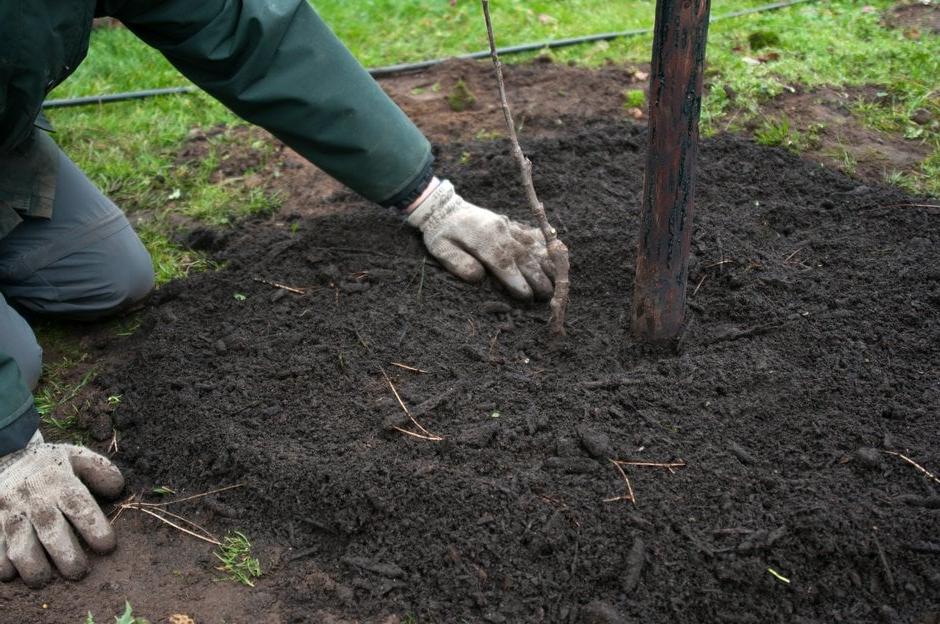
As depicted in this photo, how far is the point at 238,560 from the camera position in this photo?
2129 millimetres

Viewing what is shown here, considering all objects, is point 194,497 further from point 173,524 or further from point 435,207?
point 435,207

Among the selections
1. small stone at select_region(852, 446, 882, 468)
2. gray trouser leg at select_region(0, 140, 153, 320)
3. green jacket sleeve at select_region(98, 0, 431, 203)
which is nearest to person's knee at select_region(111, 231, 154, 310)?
gray trouser leg at select_region(0, 140, 153, 320)

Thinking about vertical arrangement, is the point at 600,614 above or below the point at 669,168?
below

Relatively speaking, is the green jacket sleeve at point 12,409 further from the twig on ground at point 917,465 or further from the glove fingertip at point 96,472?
the twig on ground at point 917,465

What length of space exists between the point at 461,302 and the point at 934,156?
2.15 metres

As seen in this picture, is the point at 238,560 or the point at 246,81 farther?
the point at 246,81

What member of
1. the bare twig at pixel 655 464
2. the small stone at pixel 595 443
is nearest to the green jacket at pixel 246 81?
the small stone at pixel 595 443

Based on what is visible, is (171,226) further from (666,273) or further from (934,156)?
(934,156)

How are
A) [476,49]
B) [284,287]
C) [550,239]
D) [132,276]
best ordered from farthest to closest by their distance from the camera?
[476,49], [132,276], [284,287], [550,239]

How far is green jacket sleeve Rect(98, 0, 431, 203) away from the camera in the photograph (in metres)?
2.52

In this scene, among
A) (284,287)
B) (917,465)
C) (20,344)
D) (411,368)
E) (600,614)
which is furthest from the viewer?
(284,287)

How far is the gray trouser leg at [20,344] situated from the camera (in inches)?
104

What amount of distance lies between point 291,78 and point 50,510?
4.62 feet

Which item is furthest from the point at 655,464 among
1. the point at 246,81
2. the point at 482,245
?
the point at 246,81
